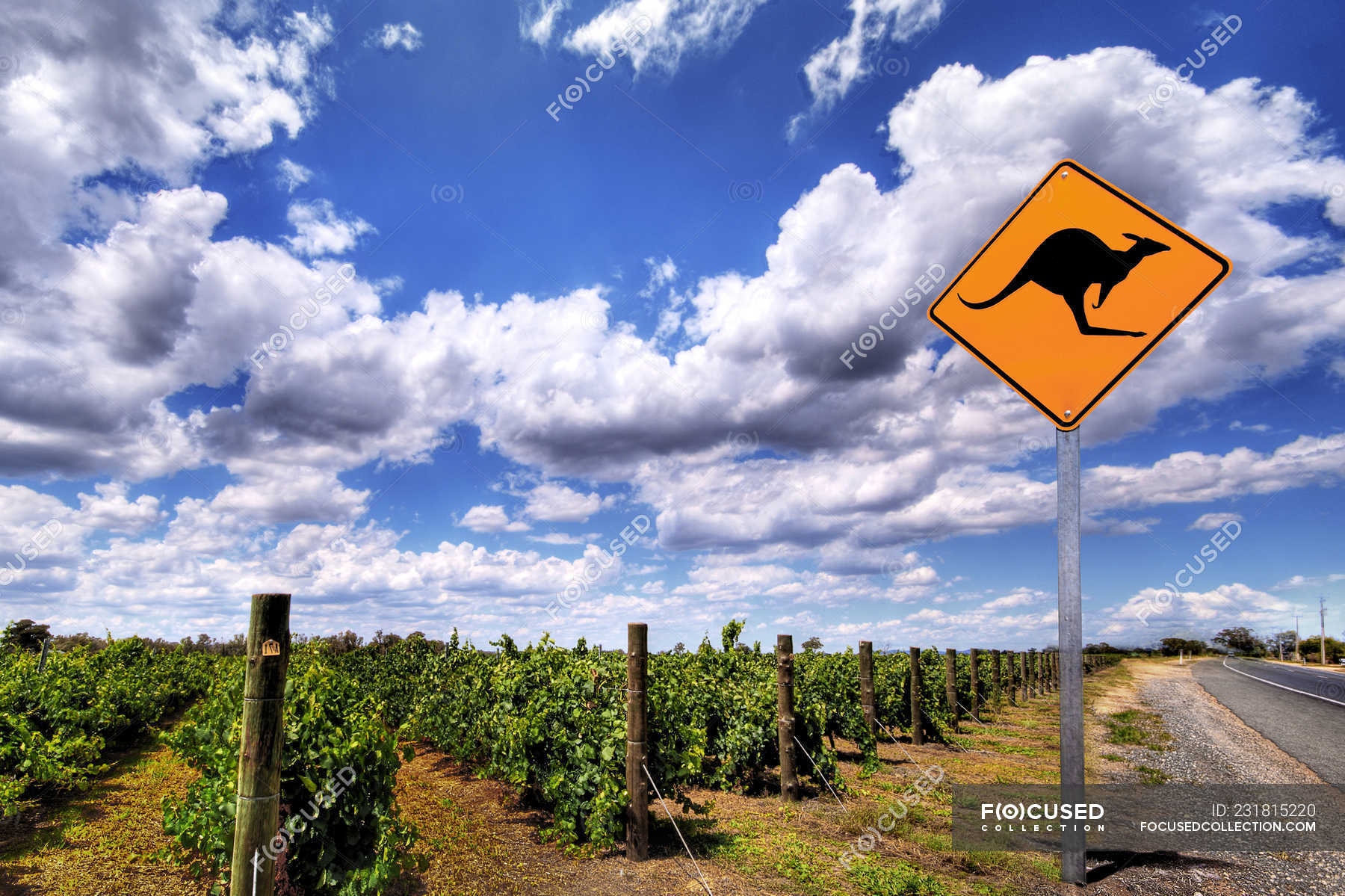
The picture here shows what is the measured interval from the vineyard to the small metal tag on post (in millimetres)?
3973

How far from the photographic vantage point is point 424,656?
1833cm

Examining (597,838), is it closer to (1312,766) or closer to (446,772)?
(446,772)

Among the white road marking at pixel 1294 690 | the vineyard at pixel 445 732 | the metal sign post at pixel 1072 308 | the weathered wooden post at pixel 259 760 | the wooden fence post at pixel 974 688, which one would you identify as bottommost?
the white road marking at pixel 1294 690

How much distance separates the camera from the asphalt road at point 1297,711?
12.0 m

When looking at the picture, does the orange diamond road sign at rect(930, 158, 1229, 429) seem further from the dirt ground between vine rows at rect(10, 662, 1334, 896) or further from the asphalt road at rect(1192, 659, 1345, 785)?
the asphalt road at rect(1192, 659, 1345, 785)

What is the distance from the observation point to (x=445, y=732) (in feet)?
36.3

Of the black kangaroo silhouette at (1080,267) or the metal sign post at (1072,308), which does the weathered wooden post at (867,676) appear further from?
the black kangaroo silhouette at (1080,267)

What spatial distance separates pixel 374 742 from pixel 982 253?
560cm

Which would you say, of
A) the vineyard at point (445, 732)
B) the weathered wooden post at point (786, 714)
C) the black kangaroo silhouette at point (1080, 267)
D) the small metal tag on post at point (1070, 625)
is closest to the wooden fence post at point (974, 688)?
the vineyard at point (445, 732)

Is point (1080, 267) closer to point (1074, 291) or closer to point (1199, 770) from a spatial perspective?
point (1074, 291)

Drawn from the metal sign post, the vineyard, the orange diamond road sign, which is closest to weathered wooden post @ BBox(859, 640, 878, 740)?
the vineyard

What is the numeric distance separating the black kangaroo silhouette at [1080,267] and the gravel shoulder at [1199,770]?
151 inches

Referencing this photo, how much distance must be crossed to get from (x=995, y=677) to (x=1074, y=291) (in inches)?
951

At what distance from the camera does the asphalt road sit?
11953 mm
